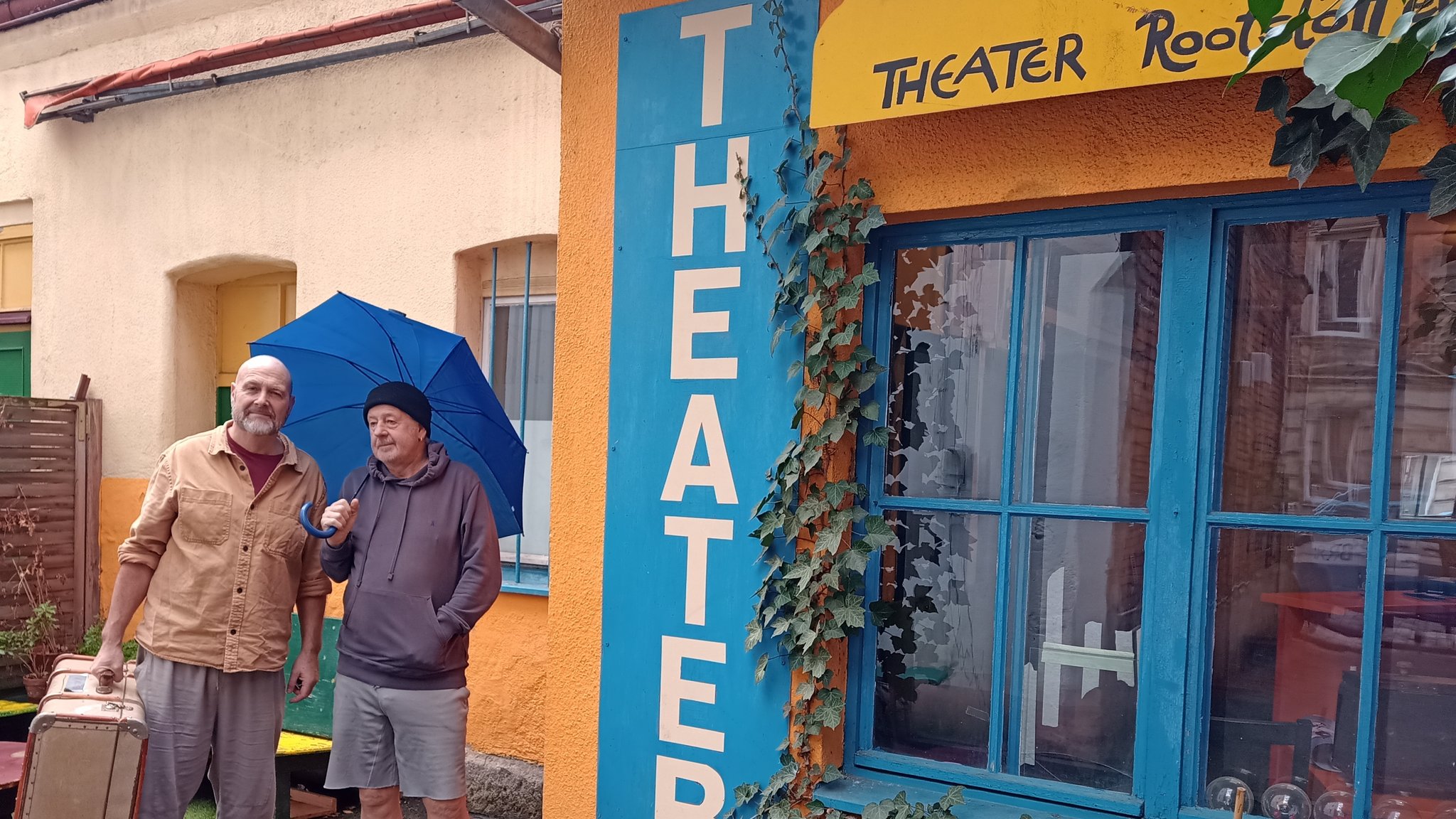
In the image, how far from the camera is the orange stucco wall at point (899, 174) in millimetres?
2922

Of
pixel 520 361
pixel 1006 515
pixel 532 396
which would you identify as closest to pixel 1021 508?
pixel 1006 515

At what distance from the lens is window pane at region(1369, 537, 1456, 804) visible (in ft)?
8.96

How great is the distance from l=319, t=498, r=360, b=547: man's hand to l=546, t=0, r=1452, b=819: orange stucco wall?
0.72 metres

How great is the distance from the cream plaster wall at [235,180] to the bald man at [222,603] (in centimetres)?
211

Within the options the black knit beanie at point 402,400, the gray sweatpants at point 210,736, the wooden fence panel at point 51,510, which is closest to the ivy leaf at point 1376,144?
the black knit beanie at point 402,400

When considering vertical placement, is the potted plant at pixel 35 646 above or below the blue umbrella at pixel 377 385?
below

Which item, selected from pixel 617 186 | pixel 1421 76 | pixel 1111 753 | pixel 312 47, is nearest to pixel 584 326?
pixel 617 186

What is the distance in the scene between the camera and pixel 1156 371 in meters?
3.07

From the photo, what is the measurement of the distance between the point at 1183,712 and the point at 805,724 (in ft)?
3.50

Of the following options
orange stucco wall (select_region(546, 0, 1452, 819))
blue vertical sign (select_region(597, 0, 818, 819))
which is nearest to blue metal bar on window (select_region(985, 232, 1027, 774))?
orange stucco wall (select_region(546, 0, 1452, 819))

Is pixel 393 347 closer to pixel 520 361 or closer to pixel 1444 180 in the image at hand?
pixel 520 361

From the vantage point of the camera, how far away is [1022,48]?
295 centimetres

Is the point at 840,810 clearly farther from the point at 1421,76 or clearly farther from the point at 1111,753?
the point at 1421,76

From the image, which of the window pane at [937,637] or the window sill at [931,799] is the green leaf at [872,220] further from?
the window sill at [931,799]
